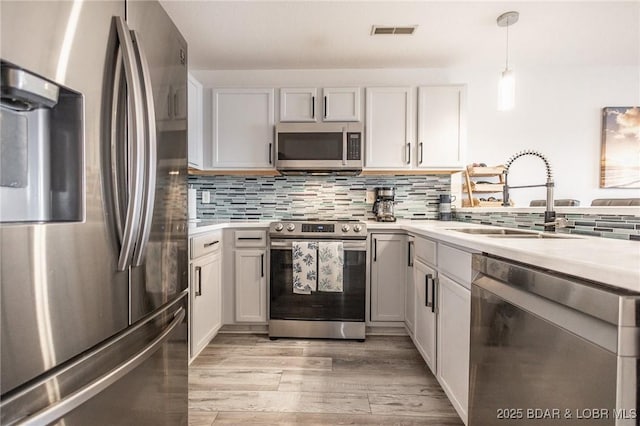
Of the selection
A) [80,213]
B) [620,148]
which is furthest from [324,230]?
[620,148]

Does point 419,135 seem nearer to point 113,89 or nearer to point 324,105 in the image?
point 324,105

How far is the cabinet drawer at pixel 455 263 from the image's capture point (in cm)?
135

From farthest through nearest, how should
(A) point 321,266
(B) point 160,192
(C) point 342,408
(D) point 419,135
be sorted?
(D) point 419,135, (A) point 321,266, (C) point 342,408, (B) point 160,192

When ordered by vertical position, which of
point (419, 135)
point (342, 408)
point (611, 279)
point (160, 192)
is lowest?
point (342, 408)

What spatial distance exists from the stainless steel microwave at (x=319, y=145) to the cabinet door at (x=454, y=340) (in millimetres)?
1382

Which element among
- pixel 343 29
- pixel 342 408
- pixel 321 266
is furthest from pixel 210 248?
pixel 343 29

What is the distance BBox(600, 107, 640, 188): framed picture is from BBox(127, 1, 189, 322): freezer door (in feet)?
12.3

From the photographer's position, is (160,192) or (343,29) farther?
(343,29)

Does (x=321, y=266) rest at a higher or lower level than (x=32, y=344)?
lower

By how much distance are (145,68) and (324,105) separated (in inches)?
82.6

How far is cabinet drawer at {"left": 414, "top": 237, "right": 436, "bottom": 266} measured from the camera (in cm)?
182

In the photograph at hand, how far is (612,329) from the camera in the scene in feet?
2.08

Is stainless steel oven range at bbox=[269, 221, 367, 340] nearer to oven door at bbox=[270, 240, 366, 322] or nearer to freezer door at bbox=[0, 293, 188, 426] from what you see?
oven door at bbox=[270, 240, 366, 322]

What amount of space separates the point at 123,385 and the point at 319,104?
246cm
